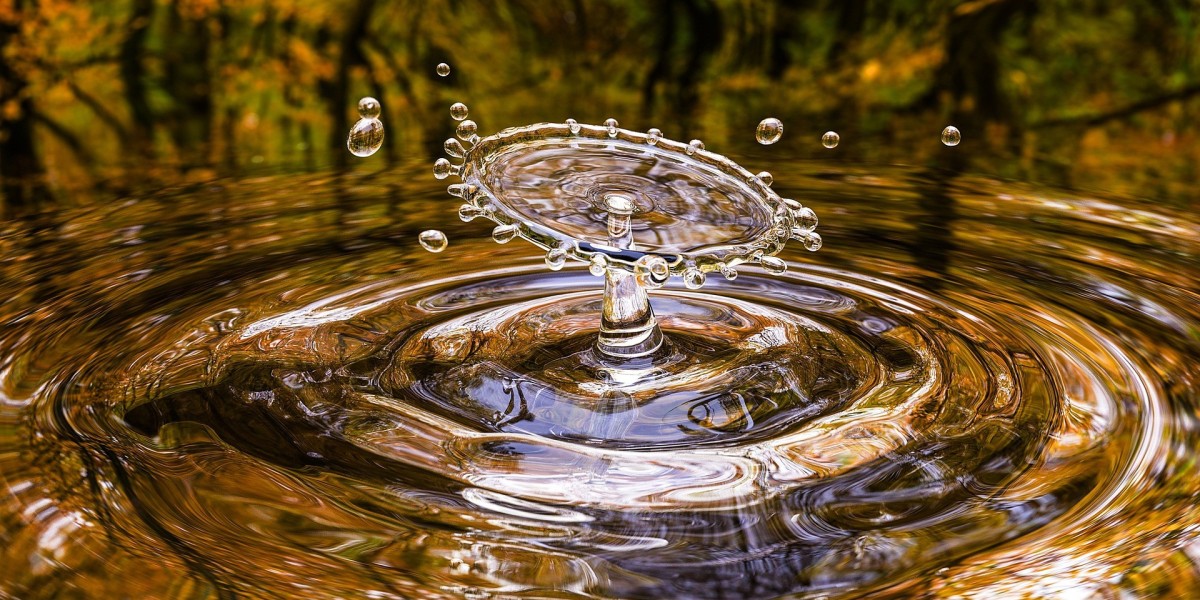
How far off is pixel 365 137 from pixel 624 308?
14.9 inches

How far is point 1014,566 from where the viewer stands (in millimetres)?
951

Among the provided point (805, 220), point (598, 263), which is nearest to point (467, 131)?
point (598, 263)

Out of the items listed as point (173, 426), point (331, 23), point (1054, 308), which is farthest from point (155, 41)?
point (1054, 308)

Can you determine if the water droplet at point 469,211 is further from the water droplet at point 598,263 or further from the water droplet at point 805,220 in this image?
the water droplet at point 805,220

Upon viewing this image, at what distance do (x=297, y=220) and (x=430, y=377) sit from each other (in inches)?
25.9

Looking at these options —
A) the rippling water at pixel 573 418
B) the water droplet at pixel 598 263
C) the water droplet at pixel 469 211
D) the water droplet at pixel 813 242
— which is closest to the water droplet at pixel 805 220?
the water droplet at pixel 813 242

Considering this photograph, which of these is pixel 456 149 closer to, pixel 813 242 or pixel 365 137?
pixel 365 137

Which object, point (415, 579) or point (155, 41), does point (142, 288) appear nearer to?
point (415, 579)

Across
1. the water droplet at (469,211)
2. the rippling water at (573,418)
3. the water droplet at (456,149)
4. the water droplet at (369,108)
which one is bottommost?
the rippling water at (573,418)

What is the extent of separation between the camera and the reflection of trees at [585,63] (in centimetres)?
279

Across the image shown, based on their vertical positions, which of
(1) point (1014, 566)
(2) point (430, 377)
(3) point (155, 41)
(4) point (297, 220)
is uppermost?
(3) point (155, 41)

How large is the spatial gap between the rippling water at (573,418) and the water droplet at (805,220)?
4.8 inches

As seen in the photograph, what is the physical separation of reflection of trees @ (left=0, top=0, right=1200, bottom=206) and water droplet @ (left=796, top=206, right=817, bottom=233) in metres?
1.26

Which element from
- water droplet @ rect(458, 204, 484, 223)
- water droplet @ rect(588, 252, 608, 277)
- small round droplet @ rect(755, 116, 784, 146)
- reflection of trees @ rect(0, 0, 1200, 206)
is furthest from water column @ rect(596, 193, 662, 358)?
reflection of trees @ rect(0, 0, 1200, 206)
